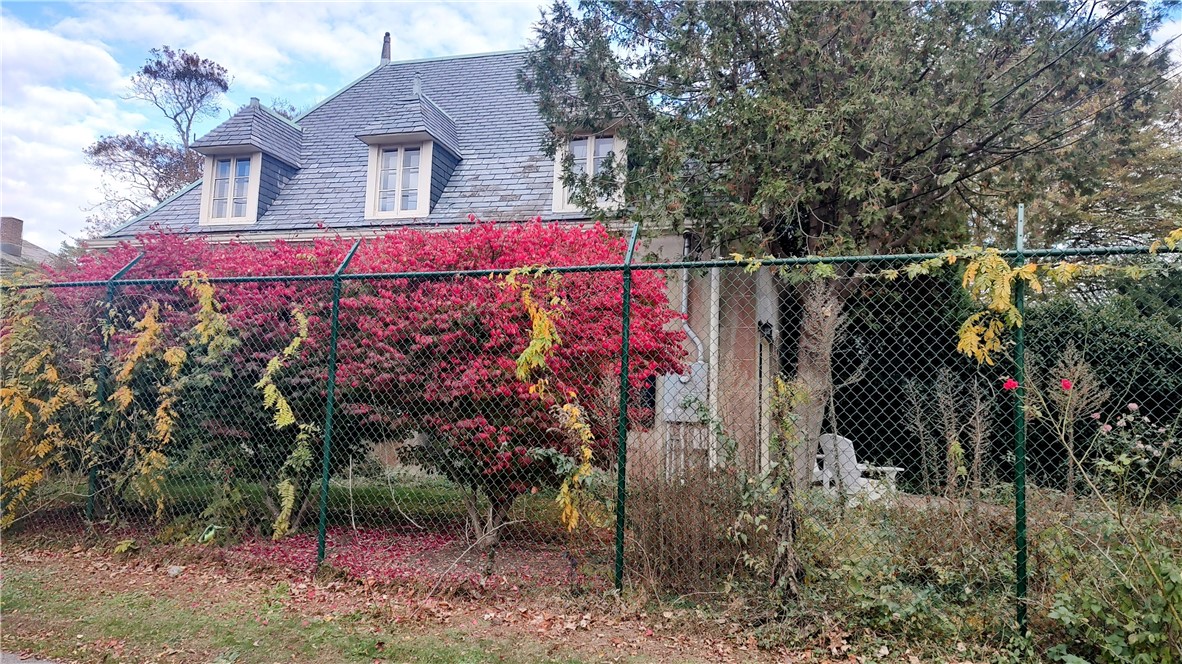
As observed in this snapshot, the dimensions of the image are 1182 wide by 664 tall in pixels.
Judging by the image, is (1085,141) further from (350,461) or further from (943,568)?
(350,461)

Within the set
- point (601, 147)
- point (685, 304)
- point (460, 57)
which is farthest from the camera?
point (460, 57)

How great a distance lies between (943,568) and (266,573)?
186 inches

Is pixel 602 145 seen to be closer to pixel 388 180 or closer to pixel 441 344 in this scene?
pixel 388 180

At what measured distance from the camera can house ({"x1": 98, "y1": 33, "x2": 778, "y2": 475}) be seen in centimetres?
996

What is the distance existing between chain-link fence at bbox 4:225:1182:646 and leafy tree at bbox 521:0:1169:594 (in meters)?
2.48

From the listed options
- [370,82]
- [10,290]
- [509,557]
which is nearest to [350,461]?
[509,557]

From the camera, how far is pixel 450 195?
11750 millimetres

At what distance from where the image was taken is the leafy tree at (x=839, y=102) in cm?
714

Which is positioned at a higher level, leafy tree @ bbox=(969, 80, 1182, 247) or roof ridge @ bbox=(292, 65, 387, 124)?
roof ridge @ bbox=(292, 65, 387, 124)

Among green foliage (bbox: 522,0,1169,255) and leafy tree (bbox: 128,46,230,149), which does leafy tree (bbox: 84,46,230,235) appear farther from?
green foliage (bbox: 522,0,1169,255)

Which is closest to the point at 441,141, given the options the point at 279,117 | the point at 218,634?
the point at 279,117

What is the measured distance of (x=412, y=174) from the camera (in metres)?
11.8

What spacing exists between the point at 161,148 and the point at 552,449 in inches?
1017

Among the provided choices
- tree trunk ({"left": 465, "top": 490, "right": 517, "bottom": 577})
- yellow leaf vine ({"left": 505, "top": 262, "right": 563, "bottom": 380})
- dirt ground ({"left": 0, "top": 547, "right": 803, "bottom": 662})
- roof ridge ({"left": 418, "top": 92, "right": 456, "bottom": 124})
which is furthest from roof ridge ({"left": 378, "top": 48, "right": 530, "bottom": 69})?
dirt ground ({"left": 0, "top": 547, "right": 803, "bottom": 662})
